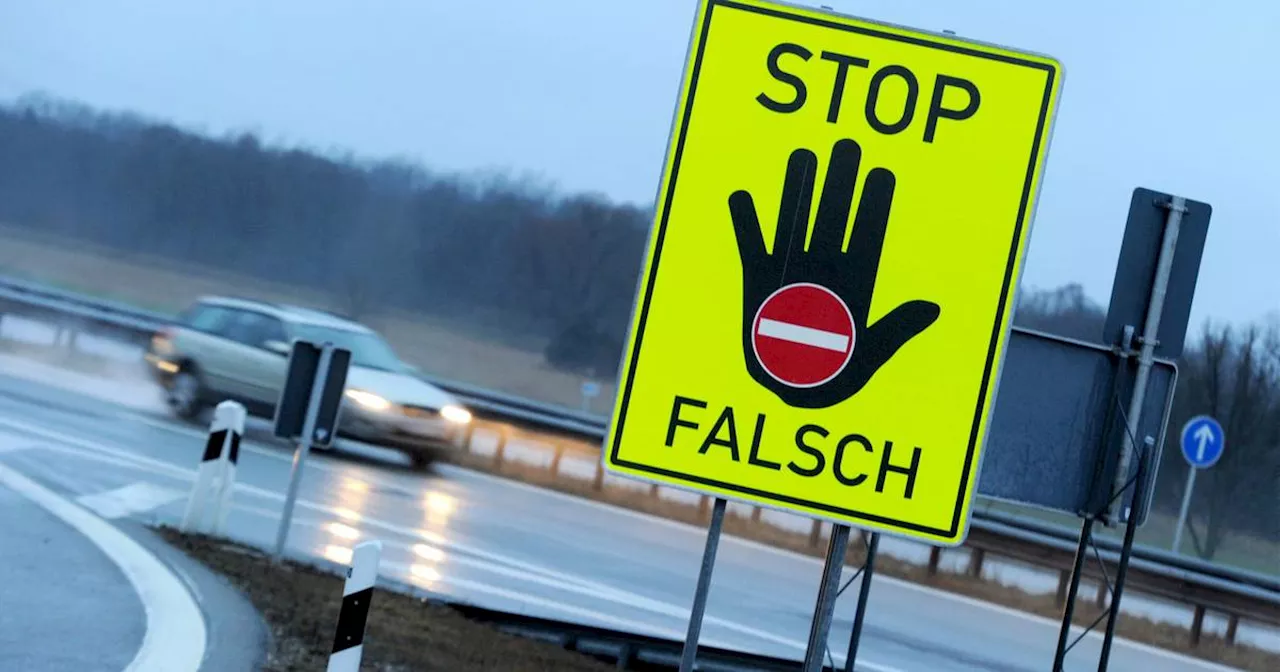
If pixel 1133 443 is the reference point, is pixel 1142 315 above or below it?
above

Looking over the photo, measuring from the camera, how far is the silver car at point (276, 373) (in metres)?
17.7

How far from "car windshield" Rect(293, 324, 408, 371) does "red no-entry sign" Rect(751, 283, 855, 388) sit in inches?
600

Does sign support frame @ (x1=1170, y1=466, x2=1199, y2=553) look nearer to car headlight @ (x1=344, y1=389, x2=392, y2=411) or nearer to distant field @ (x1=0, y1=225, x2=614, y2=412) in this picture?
car headlight @ (x1=344, y1=389, x2=392, y2=411)

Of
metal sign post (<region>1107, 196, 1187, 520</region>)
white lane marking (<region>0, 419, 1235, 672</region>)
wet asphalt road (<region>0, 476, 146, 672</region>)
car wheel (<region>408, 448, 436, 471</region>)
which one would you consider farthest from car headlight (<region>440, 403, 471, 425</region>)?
metal sign post (<region>1107, 196, 1187, 520</region>)

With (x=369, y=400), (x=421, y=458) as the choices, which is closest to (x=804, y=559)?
(x=421, y=458)

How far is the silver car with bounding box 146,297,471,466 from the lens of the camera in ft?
58.1

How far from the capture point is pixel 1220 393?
25.5m

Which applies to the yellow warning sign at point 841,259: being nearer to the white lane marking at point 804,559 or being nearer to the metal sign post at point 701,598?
the metal sign post at point 701,598

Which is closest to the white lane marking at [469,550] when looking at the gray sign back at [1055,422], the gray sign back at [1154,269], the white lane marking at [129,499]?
the white lane marking at [129,499]

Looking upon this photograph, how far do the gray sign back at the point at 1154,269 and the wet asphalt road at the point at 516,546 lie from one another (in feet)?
15.6

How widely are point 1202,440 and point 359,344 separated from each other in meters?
11.4

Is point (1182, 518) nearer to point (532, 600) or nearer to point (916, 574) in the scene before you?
point (916, 574)

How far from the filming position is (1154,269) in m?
6.92

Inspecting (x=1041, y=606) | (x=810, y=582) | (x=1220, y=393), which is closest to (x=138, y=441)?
(x=810, y=582)
